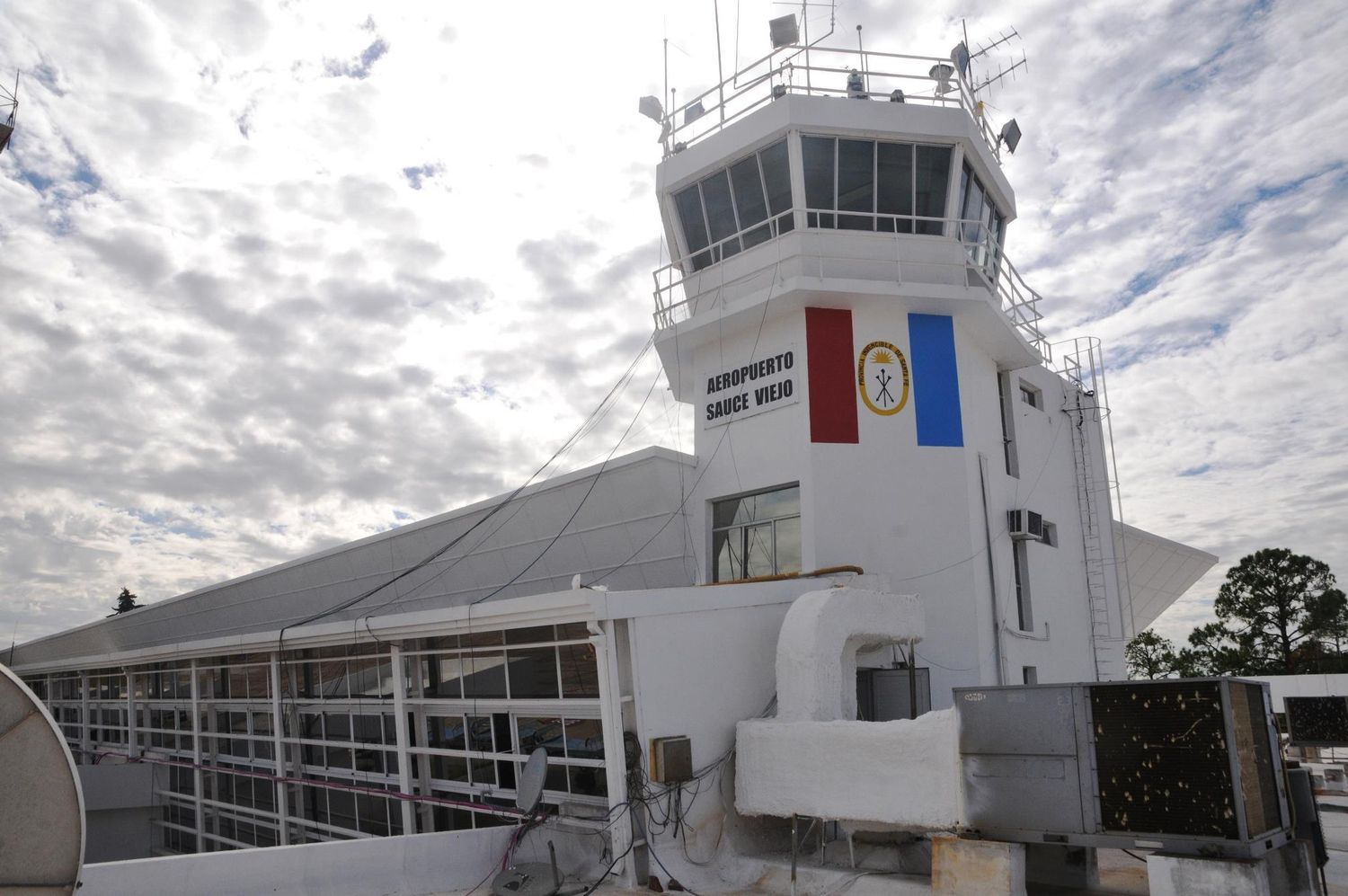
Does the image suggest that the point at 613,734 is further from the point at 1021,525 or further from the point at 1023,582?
the point at 1023,582

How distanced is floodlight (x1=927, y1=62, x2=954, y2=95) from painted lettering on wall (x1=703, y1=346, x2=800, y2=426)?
5.81 meters

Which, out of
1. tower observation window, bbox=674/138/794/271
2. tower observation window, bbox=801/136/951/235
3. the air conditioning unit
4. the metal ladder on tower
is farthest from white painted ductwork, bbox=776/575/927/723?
the metal ladder on tower

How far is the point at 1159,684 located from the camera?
935 centimetres

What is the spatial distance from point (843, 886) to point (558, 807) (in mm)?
4365

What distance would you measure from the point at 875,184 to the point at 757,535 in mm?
6662

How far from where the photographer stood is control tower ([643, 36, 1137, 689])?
17.4m

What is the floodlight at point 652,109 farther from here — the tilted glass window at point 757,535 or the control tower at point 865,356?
the tilted glass window at point 757,535

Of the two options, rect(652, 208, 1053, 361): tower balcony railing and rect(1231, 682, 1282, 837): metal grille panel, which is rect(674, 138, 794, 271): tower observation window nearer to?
rect(652, 208, 1053, 361): tower balcony railing

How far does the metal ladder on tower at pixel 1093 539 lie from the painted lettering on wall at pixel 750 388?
8.65 metres

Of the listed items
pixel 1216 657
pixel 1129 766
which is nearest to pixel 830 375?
pixel 1129 766

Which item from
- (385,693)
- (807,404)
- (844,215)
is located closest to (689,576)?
(807,404)

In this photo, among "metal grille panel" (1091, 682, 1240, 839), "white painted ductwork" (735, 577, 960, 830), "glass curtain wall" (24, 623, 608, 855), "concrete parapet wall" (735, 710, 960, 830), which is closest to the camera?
"metal grille panel" (1091, 682, 1240, 839)

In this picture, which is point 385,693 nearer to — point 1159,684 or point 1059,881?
point 1059,881

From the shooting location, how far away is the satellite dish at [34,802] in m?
7.53
